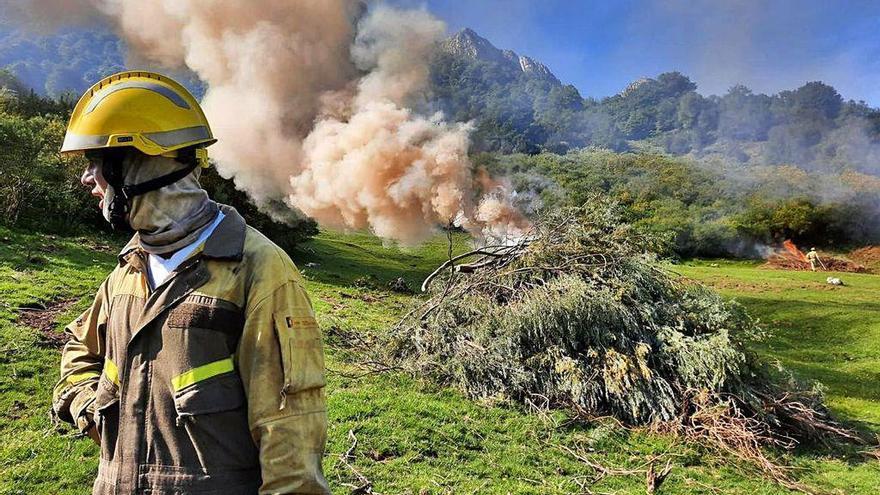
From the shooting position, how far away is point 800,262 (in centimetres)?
3509

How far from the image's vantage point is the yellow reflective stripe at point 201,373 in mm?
1778

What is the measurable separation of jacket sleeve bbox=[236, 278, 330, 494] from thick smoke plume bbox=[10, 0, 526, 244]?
35.2 feet

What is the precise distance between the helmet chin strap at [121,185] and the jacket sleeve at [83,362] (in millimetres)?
449

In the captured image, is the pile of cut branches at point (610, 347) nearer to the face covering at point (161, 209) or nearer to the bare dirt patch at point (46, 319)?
the bare dirt patch at point (46, 319)

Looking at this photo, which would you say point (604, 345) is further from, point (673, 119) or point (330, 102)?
point (673, 119)

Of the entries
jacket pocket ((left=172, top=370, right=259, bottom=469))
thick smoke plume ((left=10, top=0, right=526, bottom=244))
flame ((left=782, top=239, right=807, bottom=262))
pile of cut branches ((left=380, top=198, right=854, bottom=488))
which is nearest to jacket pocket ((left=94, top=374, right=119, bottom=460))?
jacket pocket ((left=172, top=370, right=259, bottom=469))

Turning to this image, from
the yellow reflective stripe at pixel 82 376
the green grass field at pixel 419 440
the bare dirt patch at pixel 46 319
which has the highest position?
the yellow reflective stripe at pixel 82 376

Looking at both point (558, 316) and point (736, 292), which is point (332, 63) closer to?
point (558, 316)

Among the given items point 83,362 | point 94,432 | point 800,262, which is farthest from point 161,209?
point 800,262

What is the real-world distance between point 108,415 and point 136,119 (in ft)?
3.89

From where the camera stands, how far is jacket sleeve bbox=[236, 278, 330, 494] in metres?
1.73

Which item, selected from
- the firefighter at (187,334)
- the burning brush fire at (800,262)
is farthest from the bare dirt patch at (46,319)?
the burning brush fire at (800,262)

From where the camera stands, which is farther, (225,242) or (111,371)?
(111,371)

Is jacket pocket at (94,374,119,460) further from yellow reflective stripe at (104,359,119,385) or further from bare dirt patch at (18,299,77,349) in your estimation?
bare dirt patch at (18,299,77,349)
